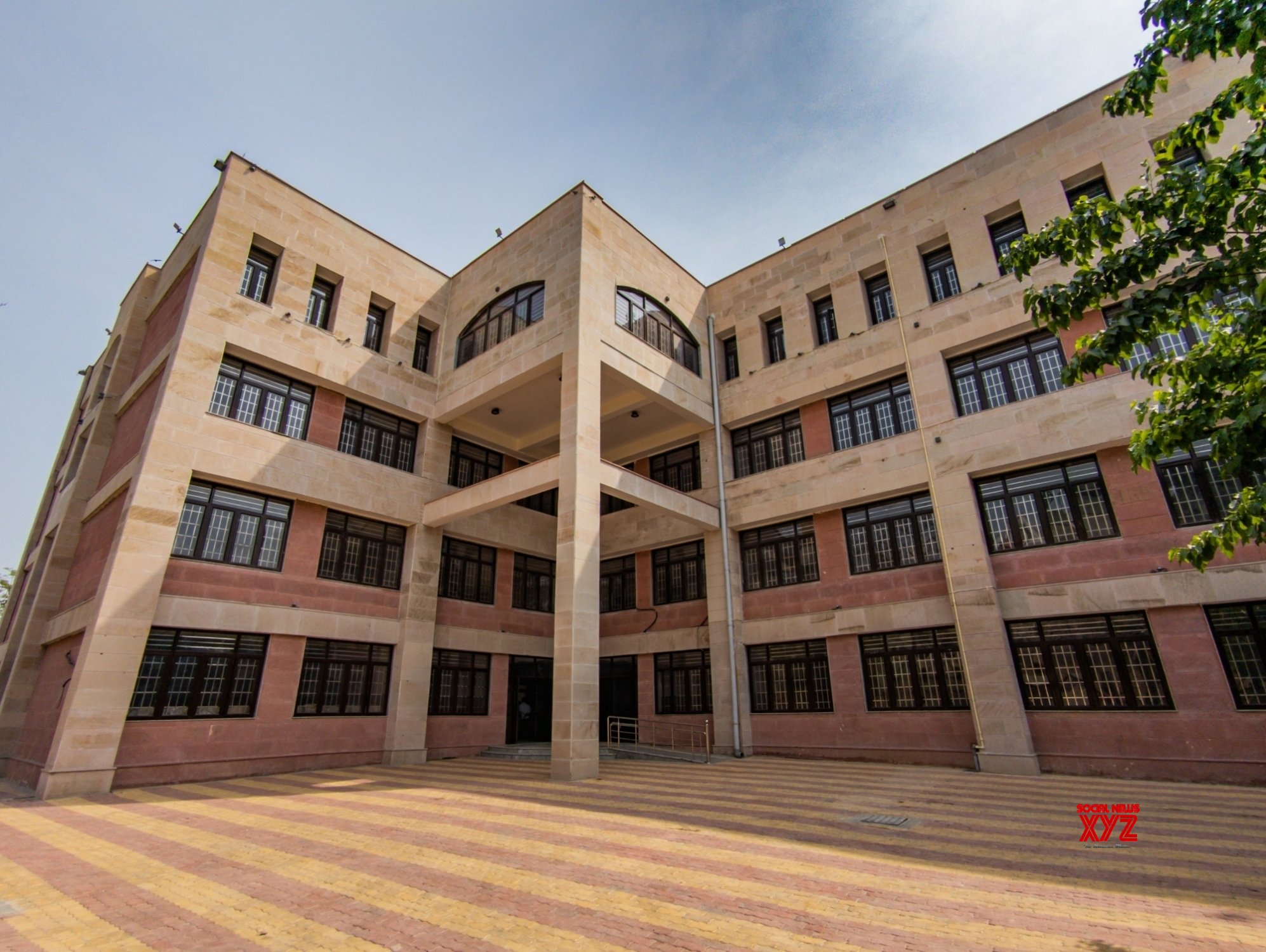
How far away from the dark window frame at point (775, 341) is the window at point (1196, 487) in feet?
36.1

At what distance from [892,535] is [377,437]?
1625 centimetres

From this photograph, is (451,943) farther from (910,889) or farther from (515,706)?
(515,706)

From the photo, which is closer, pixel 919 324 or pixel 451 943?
pixel 451 943

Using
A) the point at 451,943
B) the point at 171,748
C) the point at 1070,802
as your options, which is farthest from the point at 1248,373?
the point at 171,748

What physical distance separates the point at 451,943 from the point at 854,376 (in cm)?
1789

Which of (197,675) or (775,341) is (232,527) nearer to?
(197,675)

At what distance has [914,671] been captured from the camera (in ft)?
55.1

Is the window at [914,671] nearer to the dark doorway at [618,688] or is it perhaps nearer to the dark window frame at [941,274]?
the dark doorway at [618,688]

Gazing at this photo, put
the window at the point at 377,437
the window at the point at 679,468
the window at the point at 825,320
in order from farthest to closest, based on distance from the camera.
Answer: the window at the point at 679,468 → the window at the point at 825,320 → the window at the point at 377,437

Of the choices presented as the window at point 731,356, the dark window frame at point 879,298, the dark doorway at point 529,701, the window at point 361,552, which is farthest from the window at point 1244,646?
the window at point 361,552

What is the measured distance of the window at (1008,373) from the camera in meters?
16.2

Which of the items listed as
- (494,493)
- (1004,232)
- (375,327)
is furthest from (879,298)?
(375,327)

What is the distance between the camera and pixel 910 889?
589 cm

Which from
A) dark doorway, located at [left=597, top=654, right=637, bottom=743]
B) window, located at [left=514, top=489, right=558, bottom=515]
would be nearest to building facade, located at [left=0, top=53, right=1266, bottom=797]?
dark doorway, located at [left=597, top=654, right=637, bottom=743]
